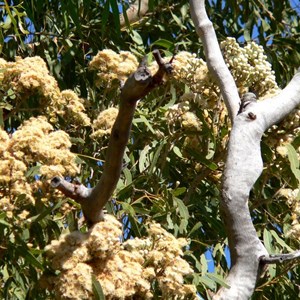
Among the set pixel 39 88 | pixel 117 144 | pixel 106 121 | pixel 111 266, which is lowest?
pixel 111 266

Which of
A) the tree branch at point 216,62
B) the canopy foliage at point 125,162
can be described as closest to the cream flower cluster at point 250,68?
the canopy foliage at point 125,162

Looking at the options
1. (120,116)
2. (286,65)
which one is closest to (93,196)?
(120,116)

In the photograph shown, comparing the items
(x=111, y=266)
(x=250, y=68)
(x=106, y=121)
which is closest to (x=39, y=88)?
(x=106, y=121)

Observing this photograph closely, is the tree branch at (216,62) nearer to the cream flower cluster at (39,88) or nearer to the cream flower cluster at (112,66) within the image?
the cream flower cluster at (112,66)

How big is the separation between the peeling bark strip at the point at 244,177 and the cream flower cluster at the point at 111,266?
0.44ft

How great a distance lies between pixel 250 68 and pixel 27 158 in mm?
669

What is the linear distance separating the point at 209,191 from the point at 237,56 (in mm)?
599

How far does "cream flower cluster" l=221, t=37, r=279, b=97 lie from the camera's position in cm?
282

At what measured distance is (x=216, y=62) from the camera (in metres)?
2.62

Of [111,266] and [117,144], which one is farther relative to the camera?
[111,266]

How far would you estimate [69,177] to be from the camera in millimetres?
2660

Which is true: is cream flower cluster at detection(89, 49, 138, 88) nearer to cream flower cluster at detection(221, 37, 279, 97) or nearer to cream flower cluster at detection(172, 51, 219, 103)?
cream flower cluster at detection(172, 51, 219, 103)

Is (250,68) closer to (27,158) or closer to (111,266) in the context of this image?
(27,158)

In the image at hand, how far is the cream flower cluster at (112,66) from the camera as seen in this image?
9.70 ft
